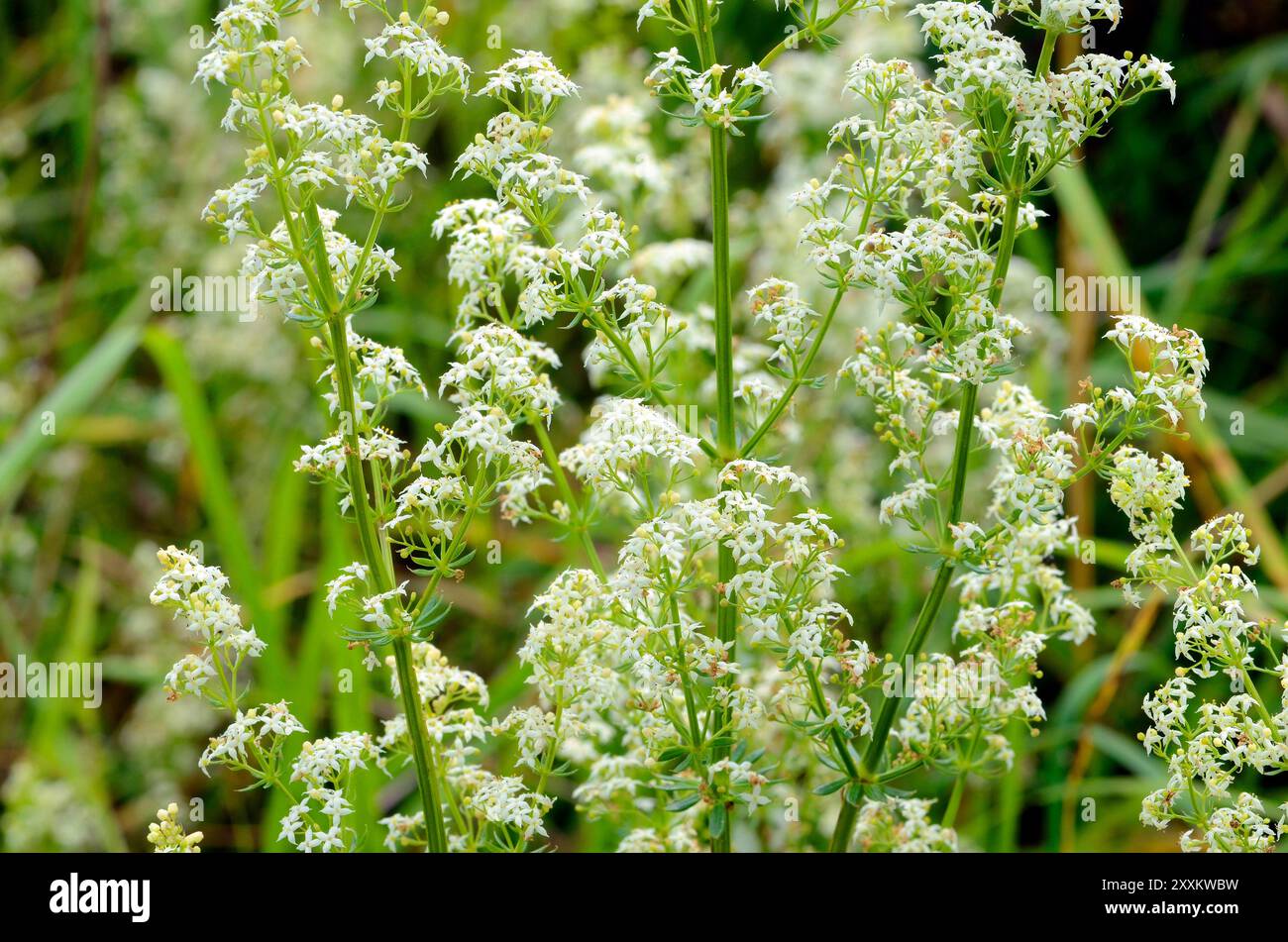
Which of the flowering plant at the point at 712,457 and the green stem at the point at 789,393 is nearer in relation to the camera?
the flowering plant at the point at 712,457

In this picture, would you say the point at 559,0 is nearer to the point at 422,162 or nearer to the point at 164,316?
the point at 164,316

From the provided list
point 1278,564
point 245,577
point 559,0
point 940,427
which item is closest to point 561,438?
point 559,0

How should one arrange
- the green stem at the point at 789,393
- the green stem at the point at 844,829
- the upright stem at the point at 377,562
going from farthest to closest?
the green stem at the point at 844,829
the green stem at the point at 789,393
the upright stem at the point at 377,562

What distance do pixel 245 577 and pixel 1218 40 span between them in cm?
738

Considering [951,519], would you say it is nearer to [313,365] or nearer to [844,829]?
[844,829]

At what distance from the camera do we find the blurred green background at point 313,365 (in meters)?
5.41

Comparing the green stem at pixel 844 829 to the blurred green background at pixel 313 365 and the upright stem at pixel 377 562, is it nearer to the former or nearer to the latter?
the upright stem at pixel 377 562

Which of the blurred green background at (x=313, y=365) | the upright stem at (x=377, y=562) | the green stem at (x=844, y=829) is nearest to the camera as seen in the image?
the upright stem at (x=377, y=562)

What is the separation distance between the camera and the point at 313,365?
701cm

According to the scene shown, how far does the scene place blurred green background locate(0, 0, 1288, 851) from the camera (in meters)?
5.41

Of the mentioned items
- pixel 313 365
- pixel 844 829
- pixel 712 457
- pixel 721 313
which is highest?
pixel 313 365

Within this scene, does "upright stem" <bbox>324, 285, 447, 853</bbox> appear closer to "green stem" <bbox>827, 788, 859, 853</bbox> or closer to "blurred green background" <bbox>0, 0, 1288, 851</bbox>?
"green stem" <bbox>827, 788, 859, 853</bbox>

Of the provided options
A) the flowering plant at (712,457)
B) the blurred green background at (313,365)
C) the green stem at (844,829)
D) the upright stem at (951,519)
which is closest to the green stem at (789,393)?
the flowering plant at (712,457)

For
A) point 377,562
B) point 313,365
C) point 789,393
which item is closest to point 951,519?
point 789,393
